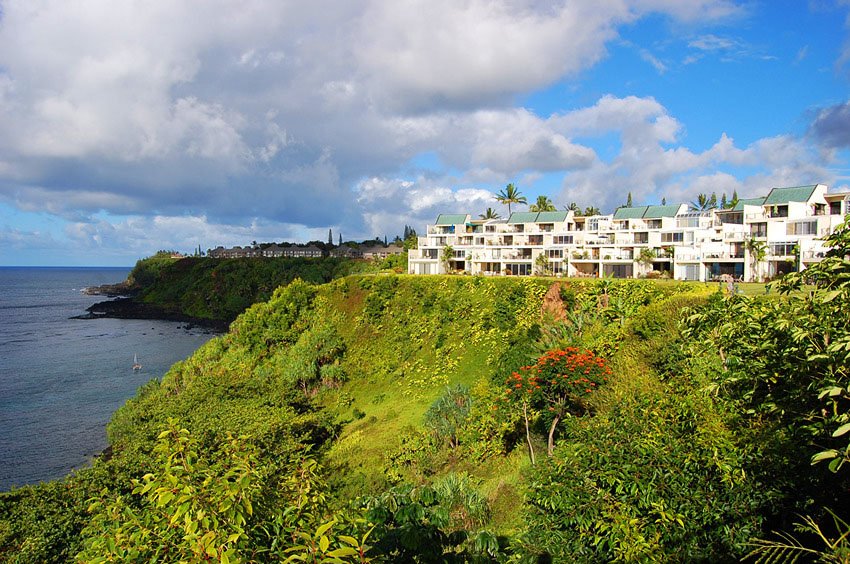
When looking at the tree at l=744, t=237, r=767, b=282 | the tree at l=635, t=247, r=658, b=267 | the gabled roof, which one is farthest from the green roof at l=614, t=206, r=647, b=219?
the tree at l=744, t=237, r=767, b=282

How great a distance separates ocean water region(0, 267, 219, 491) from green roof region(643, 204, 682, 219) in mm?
52072

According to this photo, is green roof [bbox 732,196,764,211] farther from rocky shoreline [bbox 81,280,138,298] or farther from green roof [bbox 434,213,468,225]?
rocky shoreline [bbox 81,280,138,298]

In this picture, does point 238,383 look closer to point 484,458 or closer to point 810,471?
point 484,458

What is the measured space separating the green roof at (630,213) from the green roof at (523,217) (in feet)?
30.7

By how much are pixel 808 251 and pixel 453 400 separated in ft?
97.8

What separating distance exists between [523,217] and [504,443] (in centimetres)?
4995

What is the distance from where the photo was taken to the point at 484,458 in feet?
68.8

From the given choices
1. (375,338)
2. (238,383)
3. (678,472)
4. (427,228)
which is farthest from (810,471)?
(427,228)

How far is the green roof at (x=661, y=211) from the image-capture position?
193ft

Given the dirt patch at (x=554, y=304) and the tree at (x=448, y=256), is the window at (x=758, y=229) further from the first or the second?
A: the tree at (x=448, y=256)

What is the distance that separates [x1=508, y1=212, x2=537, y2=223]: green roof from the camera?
67.0m

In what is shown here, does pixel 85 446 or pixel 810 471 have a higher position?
pixel 810 471

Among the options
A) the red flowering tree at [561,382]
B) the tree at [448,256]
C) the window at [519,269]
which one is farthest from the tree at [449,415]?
the tree at [448,256]

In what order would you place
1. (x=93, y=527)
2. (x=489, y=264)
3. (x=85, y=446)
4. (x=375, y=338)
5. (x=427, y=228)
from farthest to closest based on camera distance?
(x=427, y=228), (x=489, y=264), (x=375, y=338), (x=85, y=446), (x=93, y=527)
